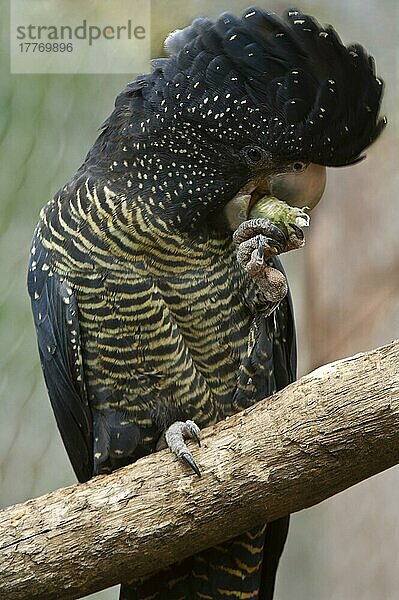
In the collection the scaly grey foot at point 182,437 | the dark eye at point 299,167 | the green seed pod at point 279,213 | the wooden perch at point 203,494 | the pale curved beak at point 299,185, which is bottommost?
the wooden perch at point 203,494

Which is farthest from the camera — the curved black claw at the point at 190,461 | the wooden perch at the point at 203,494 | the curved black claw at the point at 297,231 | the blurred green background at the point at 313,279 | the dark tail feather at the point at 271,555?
the blurred green background at the point at 313,279

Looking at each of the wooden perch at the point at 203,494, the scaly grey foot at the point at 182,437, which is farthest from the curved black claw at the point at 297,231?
the scaly grey foot at the point at 182,437

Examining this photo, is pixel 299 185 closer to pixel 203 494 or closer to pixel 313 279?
pixel 203 494

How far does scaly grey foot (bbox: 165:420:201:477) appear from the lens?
1.83 m

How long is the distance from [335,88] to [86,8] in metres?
1.32

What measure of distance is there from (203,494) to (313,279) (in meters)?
1.32

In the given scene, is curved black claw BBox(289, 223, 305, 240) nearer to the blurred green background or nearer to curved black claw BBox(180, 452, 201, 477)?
curved black claw BBox(180, 452, 201, 477)

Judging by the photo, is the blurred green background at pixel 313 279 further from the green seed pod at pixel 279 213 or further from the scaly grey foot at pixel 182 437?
the scaly grey foot at pixel 182 437

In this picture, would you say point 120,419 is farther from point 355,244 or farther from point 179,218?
point 355,244

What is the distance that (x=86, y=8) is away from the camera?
290 centimetres

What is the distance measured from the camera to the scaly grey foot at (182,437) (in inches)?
72.2

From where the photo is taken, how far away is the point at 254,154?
1.95 meters

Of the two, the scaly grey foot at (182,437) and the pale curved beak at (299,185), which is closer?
the scaly grey foot at (182,437)

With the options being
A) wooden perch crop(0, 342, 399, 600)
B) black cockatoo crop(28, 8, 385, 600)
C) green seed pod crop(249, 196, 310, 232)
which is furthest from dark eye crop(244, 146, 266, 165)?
wooden perch crop(0, 342, 399, 600)
